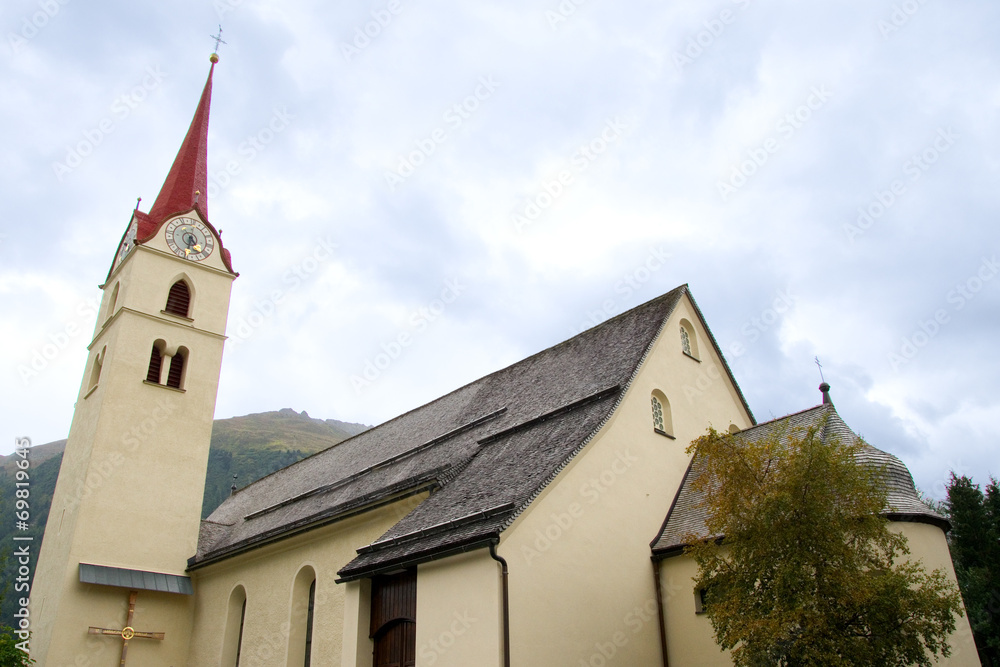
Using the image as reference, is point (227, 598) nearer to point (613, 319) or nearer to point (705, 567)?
Answer: point (613, 319)

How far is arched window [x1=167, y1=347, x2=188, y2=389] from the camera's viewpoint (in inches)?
1132

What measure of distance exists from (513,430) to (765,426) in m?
6.52

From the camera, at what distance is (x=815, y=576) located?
11430 mm

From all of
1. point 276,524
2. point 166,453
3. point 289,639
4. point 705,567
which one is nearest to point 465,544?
point 705,567

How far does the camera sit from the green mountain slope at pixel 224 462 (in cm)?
7906

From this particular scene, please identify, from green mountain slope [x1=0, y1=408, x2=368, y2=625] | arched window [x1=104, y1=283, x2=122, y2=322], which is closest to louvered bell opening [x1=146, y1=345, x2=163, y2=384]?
arched window [x1=104, y1=283, x2=122, y2=322]

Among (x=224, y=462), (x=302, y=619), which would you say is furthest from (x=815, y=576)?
(x=224, y=462)

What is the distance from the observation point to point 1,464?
559 ft

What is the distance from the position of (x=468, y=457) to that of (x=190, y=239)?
1812 cm

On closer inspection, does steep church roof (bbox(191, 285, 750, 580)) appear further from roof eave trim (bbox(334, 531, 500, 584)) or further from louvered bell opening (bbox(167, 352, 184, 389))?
louvered bell opening (bbox(167, 352, 184, 389))

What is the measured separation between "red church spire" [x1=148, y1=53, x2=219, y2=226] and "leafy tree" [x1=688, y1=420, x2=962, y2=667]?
86.6ft

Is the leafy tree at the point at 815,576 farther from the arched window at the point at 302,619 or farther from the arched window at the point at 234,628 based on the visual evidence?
the arched window at the point at 234,628

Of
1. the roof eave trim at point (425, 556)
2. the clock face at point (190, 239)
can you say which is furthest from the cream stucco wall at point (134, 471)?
the roof eave trim at point (425, 556)

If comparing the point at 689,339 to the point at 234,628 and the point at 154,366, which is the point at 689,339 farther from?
the point at 154,366
